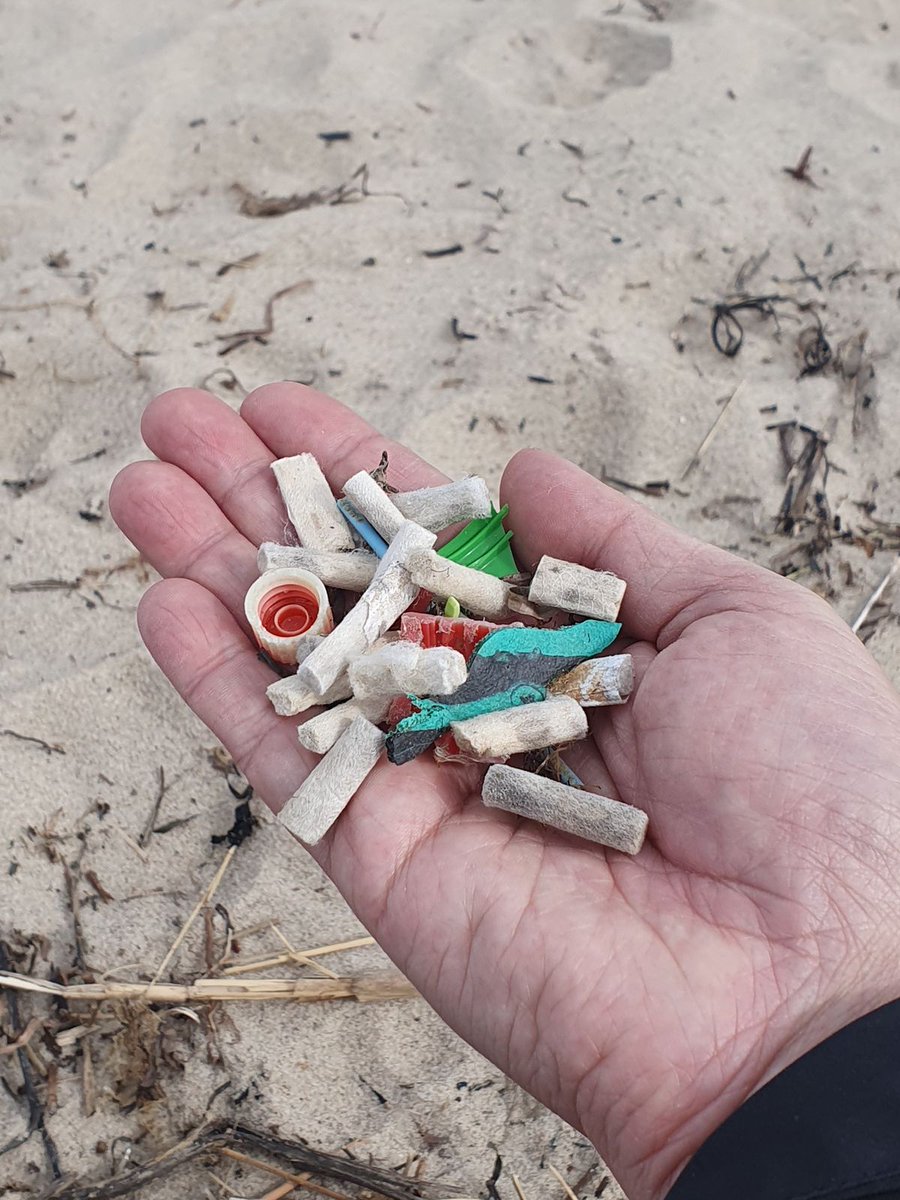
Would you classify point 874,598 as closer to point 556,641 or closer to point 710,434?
point 710,434

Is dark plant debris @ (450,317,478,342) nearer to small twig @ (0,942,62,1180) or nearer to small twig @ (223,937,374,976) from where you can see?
small twig @ (223,937,374,976)

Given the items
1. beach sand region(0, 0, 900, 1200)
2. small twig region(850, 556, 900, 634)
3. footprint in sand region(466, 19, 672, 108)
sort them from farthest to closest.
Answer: footprint in sand region(466, 19, 672, 108) → small twig region(850, 556, 900, 634) → beach sand region(0, 0, 900, 1200)

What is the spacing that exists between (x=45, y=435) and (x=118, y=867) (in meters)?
1.80

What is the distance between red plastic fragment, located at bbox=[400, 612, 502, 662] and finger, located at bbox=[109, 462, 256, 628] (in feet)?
1.74

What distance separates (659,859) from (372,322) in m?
2.71

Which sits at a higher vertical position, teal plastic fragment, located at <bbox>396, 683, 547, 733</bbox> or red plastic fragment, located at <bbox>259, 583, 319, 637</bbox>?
teal plastic fragment, located at <bbox>396, 683, 547, 733</bbox>

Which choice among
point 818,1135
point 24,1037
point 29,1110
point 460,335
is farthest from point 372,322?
point 818,1135

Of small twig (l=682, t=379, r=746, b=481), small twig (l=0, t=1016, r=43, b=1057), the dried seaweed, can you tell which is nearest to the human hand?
small twig (l=0, t=1016, r=43, b=1057)

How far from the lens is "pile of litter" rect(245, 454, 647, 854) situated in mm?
2379

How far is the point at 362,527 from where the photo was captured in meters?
3.05

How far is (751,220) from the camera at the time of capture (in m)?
4.60

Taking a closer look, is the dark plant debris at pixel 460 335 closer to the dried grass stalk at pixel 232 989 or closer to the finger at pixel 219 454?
the finger at pixel 219 454

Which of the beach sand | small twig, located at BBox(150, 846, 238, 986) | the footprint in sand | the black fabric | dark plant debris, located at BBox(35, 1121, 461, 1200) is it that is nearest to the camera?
the black fabric


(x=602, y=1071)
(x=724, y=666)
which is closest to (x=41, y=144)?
(x=724, y=666)
